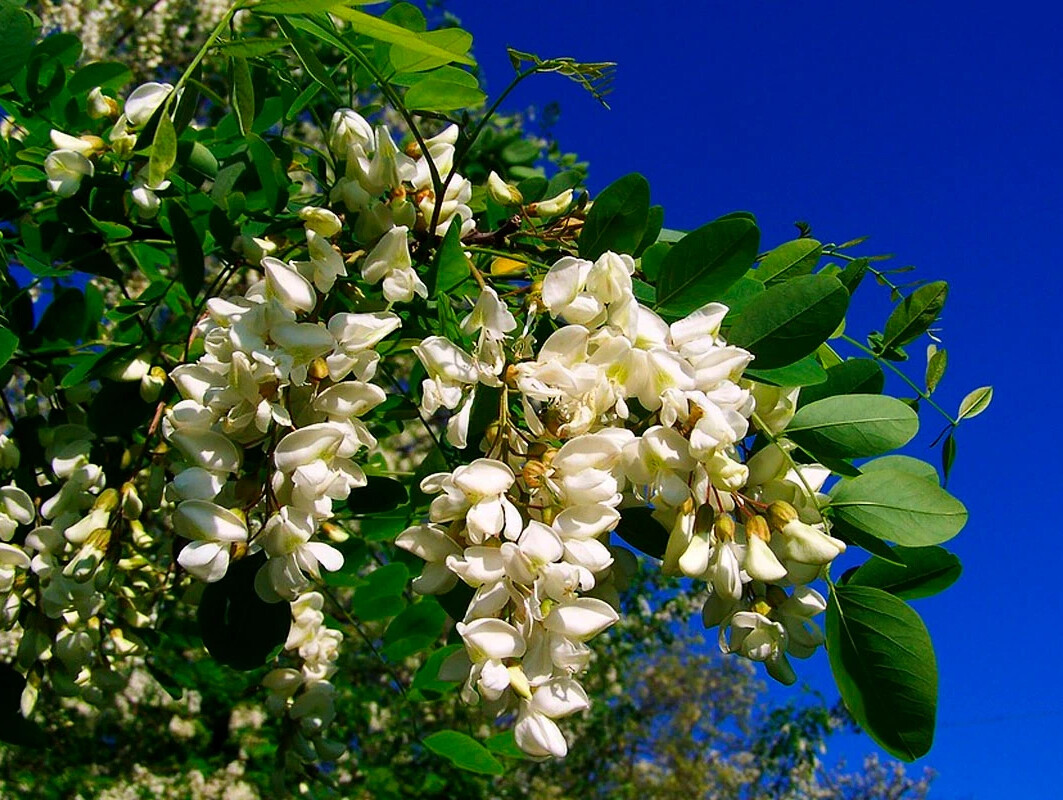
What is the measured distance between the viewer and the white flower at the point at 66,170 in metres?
0.92

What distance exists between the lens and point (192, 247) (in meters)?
0.90

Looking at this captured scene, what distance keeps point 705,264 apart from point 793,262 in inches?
4.9

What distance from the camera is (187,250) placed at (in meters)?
0.90

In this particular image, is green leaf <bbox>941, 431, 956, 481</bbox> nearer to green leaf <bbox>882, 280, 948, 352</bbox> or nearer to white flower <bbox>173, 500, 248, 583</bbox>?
green leaf <bbox>882, 280, 948, 352</bbox>

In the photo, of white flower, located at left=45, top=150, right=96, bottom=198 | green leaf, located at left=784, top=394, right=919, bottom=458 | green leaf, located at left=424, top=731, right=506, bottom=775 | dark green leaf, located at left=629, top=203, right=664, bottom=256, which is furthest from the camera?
green leaf, located at left=424, top=731, right=506, bottom=775

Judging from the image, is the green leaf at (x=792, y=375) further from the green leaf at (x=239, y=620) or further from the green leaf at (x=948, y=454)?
the green leaf at (x=239, y=620)

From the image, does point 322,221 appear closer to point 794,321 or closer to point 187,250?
point 187,250

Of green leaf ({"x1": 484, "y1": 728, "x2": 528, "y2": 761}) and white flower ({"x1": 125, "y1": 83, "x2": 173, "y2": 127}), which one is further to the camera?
green leaf ({"x1": 484, "y1": 728, "x2": 528, "y2": 761})

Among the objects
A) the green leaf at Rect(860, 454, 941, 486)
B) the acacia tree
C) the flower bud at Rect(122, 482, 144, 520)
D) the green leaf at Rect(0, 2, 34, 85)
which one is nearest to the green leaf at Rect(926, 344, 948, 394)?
the acacia tree

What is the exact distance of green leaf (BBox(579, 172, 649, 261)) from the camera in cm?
76

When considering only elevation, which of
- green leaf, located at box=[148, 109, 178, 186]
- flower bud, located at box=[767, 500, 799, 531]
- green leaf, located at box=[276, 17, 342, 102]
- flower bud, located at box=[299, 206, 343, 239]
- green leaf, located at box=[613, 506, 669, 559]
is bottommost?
green leaf, located at box=[148, 109, 178, 186]

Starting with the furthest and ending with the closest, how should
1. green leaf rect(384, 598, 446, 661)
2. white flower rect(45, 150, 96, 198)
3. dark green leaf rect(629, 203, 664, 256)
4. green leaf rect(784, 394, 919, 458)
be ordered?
green leaf rect(384, 598, 446, 661) → white flower rect(45, 150, 96, 198) → dark green leaf rect(629, 203, 664, 256) → green leaf rect(784, 394, 919, 458)

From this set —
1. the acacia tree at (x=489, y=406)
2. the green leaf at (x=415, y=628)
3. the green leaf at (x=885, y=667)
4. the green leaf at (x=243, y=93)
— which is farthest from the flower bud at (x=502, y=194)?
the green leaf at (x=415, y=628)

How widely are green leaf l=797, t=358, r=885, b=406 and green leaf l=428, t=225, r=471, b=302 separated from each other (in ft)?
0.94
